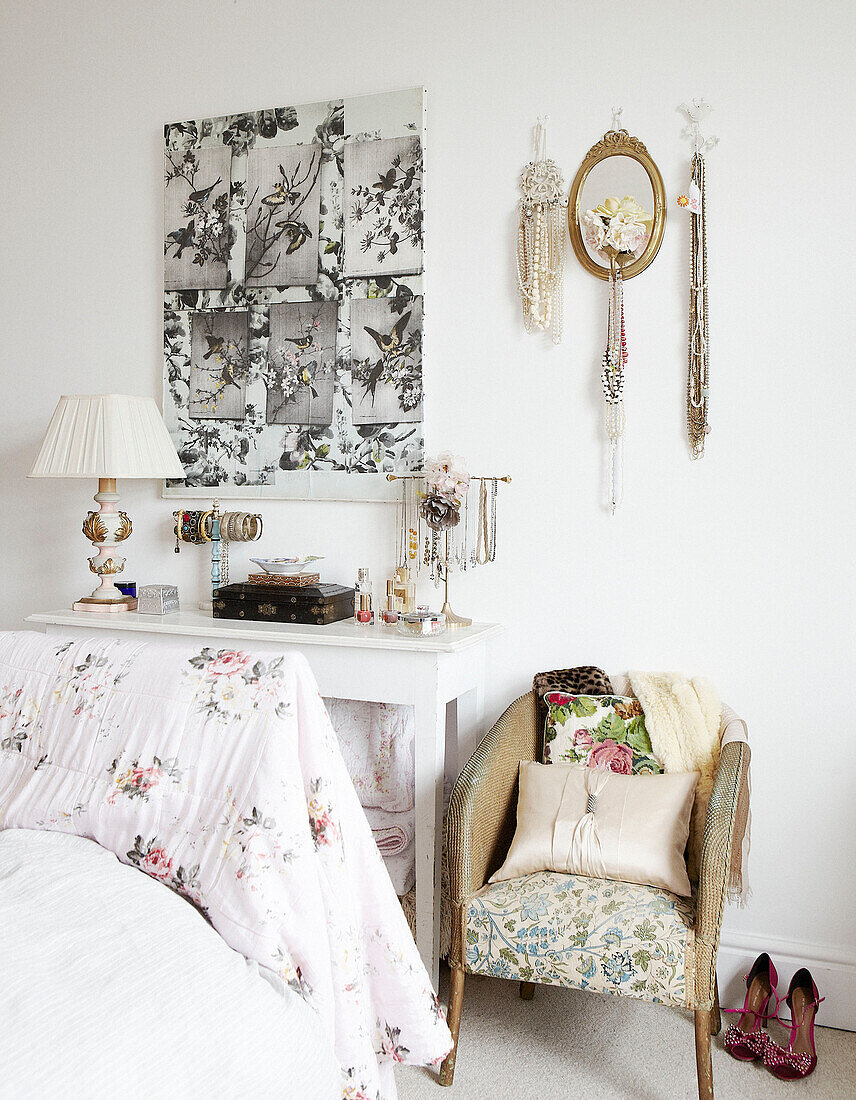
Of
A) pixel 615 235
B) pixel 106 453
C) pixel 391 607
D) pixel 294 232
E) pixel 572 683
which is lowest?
pixel 572 683

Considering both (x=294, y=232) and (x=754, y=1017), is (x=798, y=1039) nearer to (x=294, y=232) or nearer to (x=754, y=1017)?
(x=754, y=1017)

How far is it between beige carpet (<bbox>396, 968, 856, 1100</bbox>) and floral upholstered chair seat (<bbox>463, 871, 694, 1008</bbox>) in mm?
284

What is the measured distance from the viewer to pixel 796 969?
226 cm

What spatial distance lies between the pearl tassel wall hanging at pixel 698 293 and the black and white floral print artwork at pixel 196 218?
4.34 ft

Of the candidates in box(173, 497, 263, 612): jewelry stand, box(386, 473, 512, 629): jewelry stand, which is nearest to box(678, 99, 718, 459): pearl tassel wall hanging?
box(386, 473, 512, 629): jewelry stand

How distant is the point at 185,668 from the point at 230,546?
1343 mm

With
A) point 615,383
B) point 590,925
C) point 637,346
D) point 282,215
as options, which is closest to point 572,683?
point 590,925

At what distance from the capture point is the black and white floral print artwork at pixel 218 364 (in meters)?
2.74

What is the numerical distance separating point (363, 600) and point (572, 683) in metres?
0.58

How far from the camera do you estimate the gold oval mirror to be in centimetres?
232

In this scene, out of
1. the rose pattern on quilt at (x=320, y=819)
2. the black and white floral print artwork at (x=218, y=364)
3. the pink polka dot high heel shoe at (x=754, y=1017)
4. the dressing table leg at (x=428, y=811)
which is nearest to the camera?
the rose pattern on quilt at (x=320, y=819)

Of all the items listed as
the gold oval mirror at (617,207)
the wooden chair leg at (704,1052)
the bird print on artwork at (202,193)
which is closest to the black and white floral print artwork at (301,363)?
the bird print on artwork at (202,193)

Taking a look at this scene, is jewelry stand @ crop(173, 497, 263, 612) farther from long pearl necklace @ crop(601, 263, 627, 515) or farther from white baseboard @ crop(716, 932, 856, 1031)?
white baseboard @ crop(716, 932, 856, 1031)

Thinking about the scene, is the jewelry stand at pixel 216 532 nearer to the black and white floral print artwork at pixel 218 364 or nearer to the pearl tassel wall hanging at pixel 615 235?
the black and white floral print artwork at pixel 218 364
